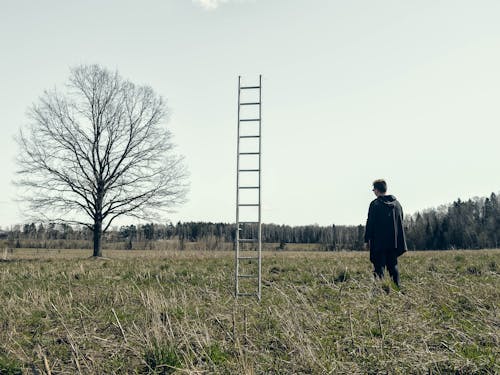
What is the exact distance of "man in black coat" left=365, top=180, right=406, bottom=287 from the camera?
821cm

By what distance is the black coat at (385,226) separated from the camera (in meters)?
8.22

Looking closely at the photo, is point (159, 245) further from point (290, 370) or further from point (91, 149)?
point (290, 370)

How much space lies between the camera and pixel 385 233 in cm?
827

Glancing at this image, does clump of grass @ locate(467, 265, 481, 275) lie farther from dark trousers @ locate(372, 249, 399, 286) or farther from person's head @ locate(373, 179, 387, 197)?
person's head @ locate(373, 179, 387, 197)

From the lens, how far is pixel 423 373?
3.17m

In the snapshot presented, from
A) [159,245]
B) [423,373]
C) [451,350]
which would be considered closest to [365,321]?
[451,350]

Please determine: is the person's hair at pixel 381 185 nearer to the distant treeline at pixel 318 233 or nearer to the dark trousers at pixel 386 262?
the dark trousers at pixel 386 262

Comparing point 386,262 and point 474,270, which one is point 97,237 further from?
point 474,270

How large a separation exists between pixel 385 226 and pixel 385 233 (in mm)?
139

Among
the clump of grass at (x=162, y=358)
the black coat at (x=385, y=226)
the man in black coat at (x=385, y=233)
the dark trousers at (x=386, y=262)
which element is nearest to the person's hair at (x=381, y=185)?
the man in black coat at (x=385, y=233)

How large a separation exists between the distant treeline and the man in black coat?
66.5 ft

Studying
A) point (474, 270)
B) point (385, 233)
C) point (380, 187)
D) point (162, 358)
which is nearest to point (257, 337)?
point (162, 358)

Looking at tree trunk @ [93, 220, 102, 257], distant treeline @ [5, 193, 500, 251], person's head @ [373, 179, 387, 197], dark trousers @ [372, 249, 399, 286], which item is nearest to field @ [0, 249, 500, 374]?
dark trousers @ [372, 249, 399, 286]

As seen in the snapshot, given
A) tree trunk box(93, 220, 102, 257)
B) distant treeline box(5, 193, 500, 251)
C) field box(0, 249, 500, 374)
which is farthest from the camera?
distant treeline box(5, 193, 500, 251)
